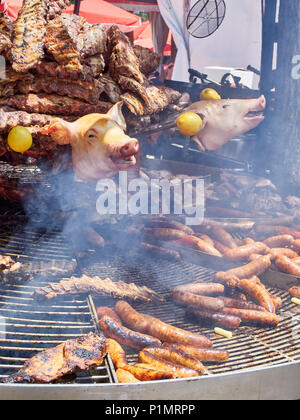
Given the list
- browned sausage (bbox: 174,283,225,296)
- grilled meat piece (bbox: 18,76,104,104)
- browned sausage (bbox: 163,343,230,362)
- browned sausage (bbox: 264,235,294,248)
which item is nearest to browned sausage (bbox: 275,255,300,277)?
browned sausage (bbox: 264,235,294,248)

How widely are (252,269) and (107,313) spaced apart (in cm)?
160

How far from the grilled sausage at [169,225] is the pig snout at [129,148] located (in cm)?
142

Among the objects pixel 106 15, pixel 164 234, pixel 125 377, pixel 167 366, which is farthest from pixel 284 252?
pixel 106 15

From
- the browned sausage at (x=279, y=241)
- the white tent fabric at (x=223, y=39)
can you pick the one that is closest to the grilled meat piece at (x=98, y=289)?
the browned sausage at (x=279, y=241)

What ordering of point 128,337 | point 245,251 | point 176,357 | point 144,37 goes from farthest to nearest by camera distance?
point 144,37 < point 245,251 < point 128,337 < point 176,357

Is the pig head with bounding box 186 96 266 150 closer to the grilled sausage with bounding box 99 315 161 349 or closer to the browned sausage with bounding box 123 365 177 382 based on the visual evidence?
the grilled sausage with bounding box 99 315 161 349

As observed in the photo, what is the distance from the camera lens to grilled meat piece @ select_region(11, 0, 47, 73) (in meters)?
3.98

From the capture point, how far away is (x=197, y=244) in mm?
4461

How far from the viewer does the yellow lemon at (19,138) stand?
12.5 feet

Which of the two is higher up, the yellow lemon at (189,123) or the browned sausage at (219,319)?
the yellow lemon at (189,123)

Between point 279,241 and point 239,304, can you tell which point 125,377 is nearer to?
point 239,304

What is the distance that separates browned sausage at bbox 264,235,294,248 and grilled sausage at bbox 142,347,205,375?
2305 mm

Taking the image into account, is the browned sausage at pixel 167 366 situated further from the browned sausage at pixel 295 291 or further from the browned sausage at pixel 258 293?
the browned sausage at pixel 295 291

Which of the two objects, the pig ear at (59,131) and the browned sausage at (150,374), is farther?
the pig ear at (59,131)
